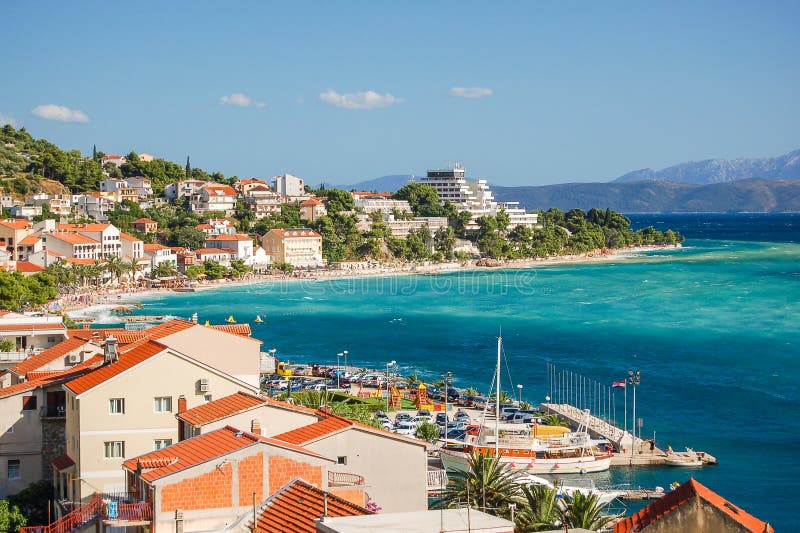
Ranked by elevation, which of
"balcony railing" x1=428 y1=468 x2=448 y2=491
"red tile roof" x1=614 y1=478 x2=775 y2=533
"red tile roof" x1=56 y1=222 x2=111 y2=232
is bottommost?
"balcony railing" x1=428 y1=468 x2=448 y2=491

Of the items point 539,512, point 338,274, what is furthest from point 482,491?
point 338,274

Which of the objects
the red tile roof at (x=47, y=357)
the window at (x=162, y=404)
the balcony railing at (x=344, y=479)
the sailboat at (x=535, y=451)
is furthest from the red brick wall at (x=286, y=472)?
the sailboat at (x=535, y=451)

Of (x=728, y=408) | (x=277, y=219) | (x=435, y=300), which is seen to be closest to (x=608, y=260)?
(x=277, y=219)

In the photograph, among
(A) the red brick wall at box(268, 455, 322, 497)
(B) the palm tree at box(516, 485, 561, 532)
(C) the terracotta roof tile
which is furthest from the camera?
(B) the palm tree at box(516, 485, 561, 532)

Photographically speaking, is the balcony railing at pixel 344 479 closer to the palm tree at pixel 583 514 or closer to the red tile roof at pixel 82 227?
the palm tree at pixel 583 514

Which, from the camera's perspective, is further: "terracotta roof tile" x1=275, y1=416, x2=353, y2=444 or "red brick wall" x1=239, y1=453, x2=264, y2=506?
"terracotta roof tile" x1=275, y1=416, x2=353, y2=444

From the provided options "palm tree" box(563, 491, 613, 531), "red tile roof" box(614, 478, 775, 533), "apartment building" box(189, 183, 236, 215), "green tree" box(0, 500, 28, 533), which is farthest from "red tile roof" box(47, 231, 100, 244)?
"red tile roof" box(614, 478, 775, 533)

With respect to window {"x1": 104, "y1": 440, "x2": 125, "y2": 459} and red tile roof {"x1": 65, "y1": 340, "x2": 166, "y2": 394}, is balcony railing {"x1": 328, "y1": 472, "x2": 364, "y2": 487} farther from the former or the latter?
red tile roof {"x1": 65, "y1": 340, "x2": 166, "y2": 394}
